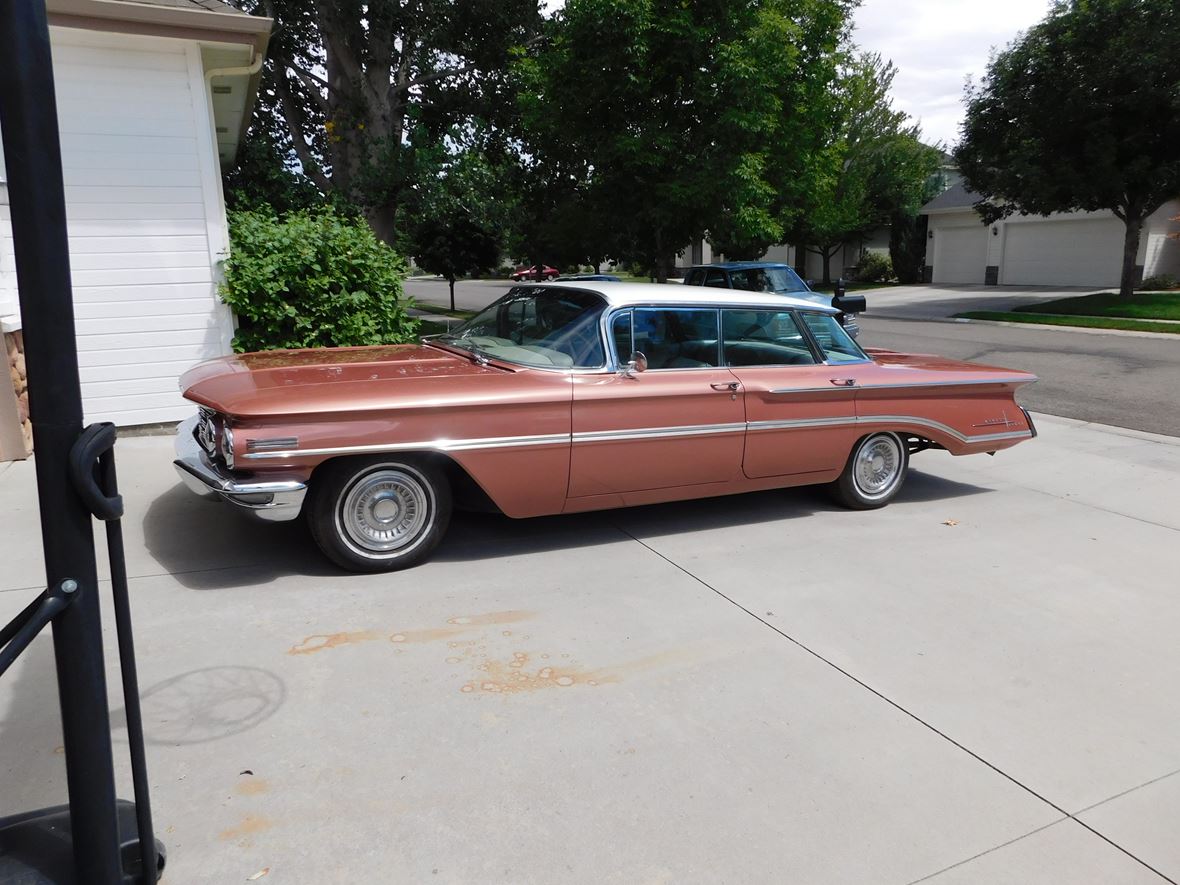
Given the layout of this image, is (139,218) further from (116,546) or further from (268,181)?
(116,546)

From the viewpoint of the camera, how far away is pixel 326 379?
4777 mm

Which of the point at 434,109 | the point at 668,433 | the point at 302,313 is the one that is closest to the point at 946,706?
the point at 668,433

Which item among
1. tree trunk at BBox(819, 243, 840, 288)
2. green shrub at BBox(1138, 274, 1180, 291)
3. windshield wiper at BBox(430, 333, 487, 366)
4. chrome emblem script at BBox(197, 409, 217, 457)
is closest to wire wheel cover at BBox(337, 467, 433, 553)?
chrome emblem script at BBox(197, 409, 217, 457)

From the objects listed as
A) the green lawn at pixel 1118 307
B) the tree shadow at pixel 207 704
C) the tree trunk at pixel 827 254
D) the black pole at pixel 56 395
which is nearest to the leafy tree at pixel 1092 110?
the green lawn at pixel 1118 307

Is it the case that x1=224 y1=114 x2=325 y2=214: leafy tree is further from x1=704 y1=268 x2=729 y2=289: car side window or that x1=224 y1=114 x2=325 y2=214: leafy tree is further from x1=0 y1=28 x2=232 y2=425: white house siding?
x1=704 y1=268 x2=729 y2=289: car side window

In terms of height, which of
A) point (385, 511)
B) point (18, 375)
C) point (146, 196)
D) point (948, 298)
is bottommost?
point (385, 511)

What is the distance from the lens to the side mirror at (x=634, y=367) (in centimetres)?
518

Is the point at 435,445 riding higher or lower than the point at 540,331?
lower

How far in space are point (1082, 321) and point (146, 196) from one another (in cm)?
1940

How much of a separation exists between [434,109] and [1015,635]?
17257mm

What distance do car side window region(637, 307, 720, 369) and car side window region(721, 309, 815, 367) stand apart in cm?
10

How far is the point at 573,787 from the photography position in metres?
3.03

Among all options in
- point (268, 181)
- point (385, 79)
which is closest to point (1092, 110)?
point (385, 79)

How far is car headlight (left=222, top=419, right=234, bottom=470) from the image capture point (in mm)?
4324
